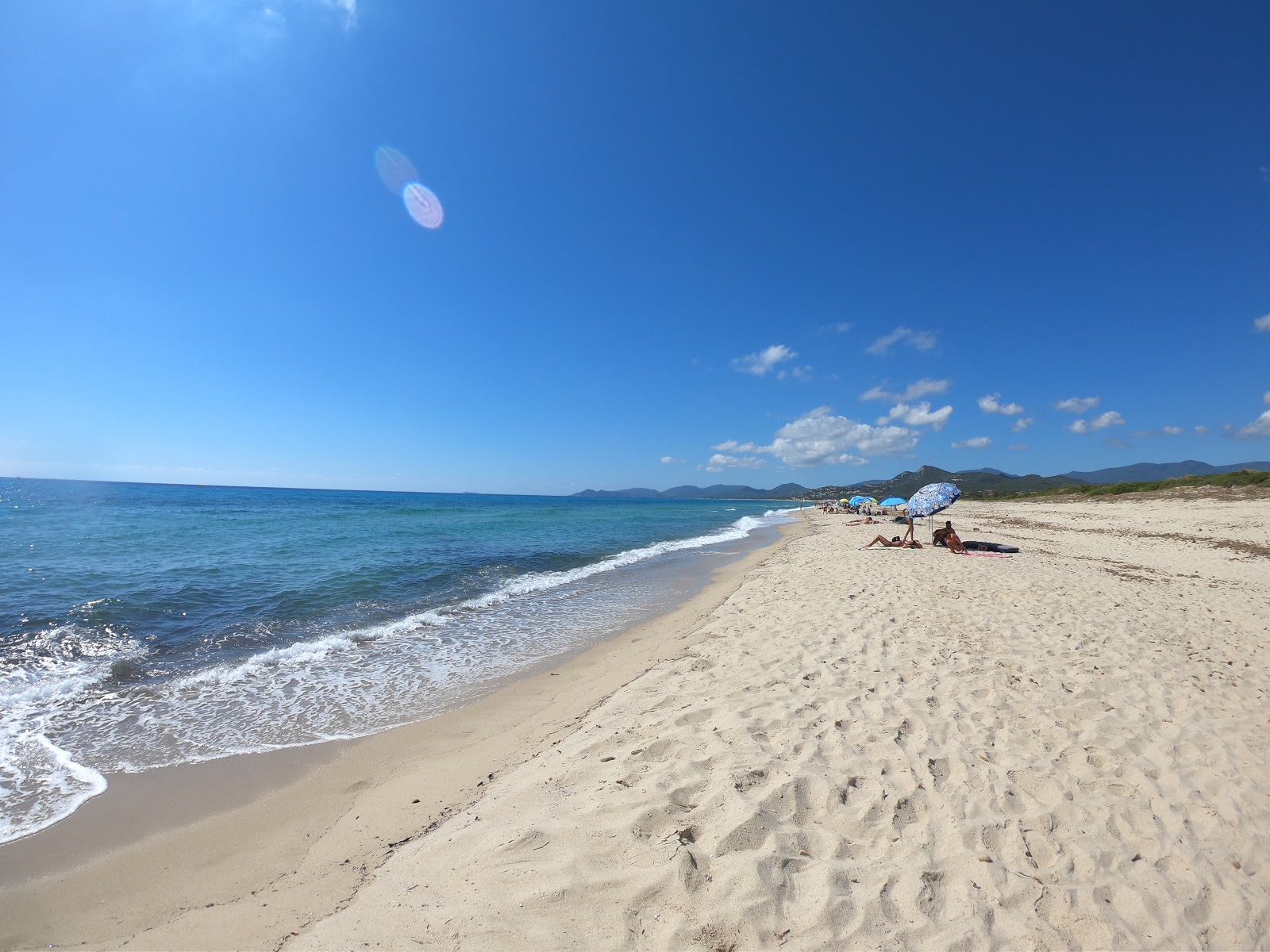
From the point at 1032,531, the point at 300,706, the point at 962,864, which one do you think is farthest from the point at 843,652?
the point at 1032,531

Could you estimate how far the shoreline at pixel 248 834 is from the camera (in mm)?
3299

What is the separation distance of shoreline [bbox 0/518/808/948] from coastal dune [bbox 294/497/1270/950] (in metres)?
0.49

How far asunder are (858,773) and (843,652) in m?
3.23

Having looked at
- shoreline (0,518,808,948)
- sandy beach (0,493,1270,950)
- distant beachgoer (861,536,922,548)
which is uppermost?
distant beachgoer (861,536,922,548)

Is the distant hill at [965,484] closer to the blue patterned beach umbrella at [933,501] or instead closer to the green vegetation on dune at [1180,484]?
the green vegetation on dune at [1180,484]

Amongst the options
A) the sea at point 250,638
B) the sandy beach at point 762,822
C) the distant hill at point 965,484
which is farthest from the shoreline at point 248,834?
the distant hill at point 965,484

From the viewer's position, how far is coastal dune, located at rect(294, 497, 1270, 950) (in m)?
2.78

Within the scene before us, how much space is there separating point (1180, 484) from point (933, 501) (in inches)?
1768

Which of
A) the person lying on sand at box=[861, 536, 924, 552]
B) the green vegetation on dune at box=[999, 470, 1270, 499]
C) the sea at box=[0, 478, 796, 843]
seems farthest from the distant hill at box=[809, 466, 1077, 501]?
the sea at box=[0, 478, 796, 843]

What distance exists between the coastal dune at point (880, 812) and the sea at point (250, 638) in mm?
3606

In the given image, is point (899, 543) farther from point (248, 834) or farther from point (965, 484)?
point (965, 484)

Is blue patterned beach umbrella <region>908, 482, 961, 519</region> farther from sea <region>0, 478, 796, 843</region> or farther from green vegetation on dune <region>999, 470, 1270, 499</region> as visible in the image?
green vegetation on dune <region>999, 470, 1270, 499</region>

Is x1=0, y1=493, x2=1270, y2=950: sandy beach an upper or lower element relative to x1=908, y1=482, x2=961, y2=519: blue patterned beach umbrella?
lower

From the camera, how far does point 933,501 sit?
60.3ft
